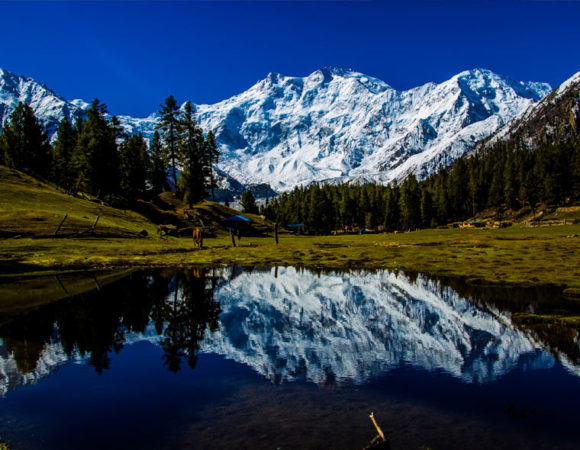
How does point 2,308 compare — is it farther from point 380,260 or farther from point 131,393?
point 380,260

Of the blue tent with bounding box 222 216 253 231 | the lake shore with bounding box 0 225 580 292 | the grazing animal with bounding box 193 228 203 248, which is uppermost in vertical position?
the blue tent with bounding box 222 216 253 231

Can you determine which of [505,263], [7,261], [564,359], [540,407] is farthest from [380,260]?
[7,261]

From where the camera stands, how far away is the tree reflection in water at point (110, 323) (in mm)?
13633

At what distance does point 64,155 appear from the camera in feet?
318

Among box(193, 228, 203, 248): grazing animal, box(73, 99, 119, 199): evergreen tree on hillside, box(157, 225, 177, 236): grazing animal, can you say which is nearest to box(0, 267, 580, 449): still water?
box(193, 228, 203, 248): grazing animal

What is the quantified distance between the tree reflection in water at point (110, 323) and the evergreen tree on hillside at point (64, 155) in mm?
82954

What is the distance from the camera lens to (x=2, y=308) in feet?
62.3

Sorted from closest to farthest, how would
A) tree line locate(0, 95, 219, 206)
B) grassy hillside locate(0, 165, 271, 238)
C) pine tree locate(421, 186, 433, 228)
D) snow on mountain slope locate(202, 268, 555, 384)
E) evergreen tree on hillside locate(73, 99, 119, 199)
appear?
snow on mountain slope locate(202, 268, 555, 384)
grassy hillside locate(0, 165, 271, 238)
evergreen tree on hillside locate(73, 99, 119, 199)
tree line locate(0, 95, 219, 206)
pine tree locate(421, 186, 433, 228)

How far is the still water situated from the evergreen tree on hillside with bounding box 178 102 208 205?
65.4m

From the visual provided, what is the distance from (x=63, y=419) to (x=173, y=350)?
530 centimetres

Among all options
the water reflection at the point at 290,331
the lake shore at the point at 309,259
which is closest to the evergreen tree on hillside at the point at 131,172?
the lake shore at the point at 309,259

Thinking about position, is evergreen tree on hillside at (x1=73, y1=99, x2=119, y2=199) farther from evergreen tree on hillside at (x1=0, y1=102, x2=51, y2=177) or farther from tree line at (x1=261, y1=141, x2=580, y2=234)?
tree line at (x1=261, y1=141, x2=580, y2=234)

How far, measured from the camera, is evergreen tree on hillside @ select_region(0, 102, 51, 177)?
93062 millimetres

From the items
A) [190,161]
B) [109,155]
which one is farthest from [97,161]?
[190,161]
